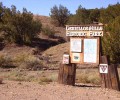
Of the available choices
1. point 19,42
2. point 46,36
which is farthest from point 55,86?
point 46,36

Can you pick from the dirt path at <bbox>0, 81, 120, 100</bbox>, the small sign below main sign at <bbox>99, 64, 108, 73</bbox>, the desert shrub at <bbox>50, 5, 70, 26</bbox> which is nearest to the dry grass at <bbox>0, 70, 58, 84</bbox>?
the dirt path at <bbox>0, 81, 120, 100</bbox>

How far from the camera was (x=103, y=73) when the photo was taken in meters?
15.6

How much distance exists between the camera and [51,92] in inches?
564

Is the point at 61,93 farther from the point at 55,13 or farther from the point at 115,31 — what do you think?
the point at 55,13

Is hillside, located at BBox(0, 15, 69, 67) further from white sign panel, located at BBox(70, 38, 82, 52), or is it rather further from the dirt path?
the dirt path

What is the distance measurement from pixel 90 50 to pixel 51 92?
279cm

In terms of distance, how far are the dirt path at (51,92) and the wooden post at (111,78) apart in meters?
0.33

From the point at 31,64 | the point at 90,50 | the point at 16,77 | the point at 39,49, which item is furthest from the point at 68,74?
the point at 39,49

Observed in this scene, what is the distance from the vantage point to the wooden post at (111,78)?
15.3 m

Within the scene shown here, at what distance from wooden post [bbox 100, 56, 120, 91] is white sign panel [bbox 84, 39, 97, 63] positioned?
0.46 m

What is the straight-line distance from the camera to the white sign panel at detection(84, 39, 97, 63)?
52.3ft

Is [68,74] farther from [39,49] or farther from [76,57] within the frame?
[39,49]

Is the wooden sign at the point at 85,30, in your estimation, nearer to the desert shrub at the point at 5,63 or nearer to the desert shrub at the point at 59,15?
the desert shrub at the point at 5,63

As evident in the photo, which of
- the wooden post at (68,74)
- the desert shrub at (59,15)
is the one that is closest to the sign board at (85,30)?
the wooden post at (68,74)
